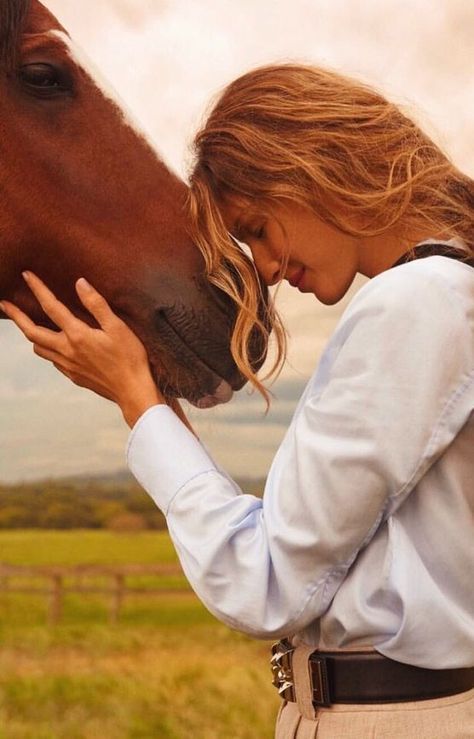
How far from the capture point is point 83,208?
1.12 metres

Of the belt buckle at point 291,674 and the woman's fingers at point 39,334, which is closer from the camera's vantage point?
the belt buckle at point 291,674

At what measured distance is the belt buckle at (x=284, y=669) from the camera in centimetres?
69

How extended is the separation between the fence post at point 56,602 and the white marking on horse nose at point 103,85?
150 centimetres

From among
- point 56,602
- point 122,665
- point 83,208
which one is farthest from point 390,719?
point 56,602

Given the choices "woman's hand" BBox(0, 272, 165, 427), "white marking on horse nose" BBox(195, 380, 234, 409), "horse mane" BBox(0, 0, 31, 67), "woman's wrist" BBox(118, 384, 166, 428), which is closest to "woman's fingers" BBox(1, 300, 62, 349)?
"woman's hand" BBox(0, 272, 165, 427)

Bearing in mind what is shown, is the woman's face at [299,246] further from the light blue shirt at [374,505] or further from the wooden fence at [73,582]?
the wooden fence at [73,582]

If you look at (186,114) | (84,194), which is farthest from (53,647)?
(84,194)

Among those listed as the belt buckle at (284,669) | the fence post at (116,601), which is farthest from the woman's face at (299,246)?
the fence post at (116,601)

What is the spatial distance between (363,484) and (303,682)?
0.16 metres

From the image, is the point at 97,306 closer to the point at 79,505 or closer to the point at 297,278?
the point at 297,278

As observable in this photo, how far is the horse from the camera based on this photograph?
1094 mm

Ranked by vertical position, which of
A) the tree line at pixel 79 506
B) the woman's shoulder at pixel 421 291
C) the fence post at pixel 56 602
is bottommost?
the fence post at pixel 56 602

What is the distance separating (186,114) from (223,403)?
1.26 meters

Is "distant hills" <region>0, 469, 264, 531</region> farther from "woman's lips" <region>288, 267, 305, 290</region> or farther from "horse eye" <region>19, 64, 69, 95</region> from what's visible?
"woman's lips" <region>288, 267, 305, 290</region>
